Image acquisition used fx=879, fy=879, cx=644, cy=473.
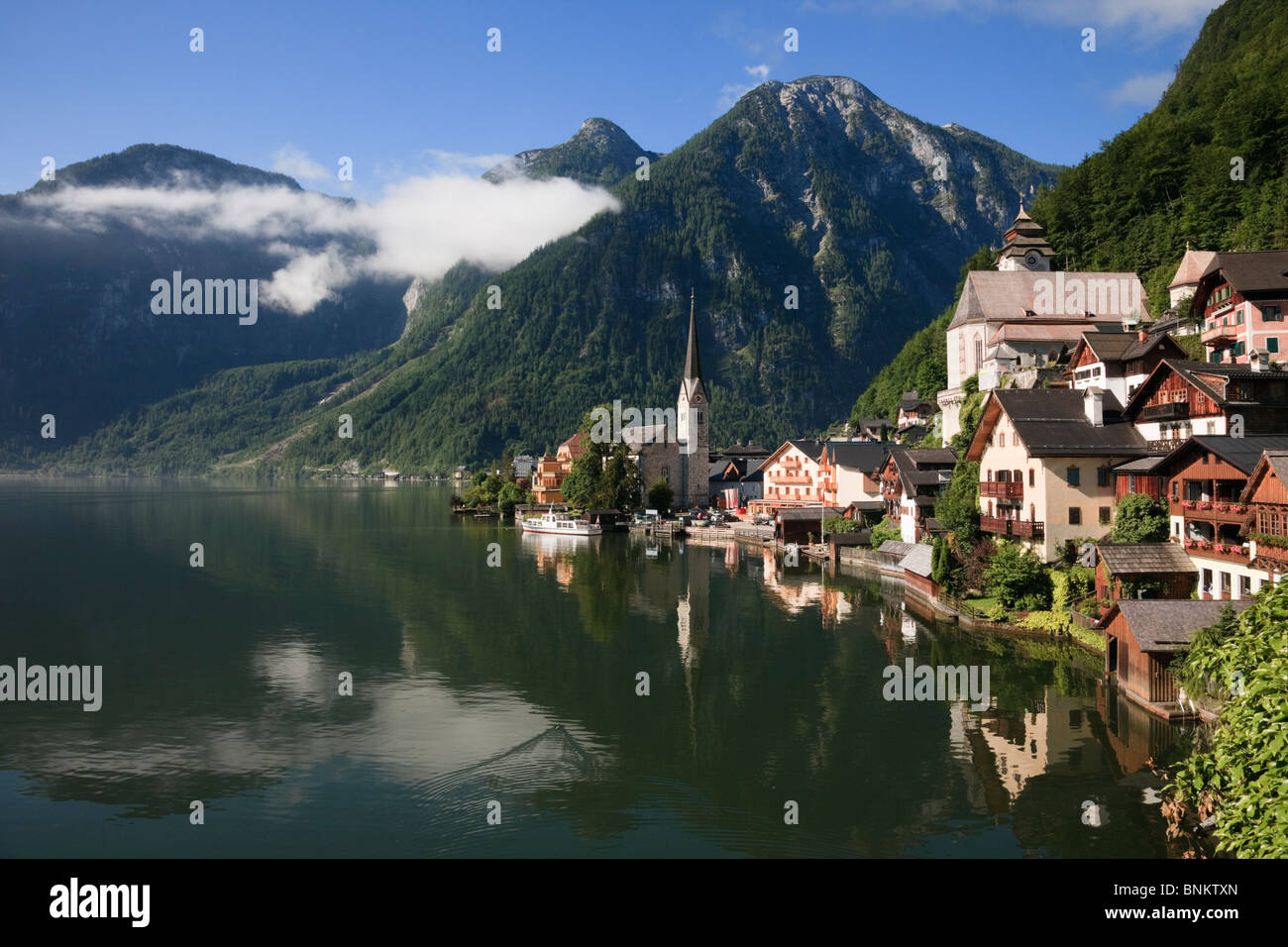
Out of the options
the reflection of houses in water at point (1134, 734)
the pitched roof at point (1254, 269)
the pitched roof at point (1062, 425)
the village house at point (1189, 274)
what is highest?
the village house at point (1189, 274)

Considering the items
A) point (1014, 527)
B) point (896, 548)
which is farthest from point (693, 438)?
point (1014, 527)

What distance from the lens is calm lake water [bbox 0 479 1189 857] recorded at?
21297 millimetres

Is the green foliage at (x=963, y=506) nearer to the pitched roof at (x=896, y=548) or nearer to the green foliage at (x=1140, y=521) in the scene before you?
the pitched roof at (x=896, y=548)

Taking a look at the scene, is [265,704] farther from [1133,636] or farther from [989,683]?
[1133,636]

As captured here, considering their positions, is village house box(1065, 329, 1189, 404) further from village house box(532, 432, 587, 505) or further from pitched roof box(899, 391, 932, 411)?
village house box(532, 432, 587, 505)

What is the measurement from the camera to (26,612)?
5041cm

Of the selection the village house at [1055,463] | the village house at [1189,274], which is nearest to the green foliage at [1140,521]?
the village house at [1055,463]

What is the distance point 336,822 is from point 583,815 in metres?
6.09

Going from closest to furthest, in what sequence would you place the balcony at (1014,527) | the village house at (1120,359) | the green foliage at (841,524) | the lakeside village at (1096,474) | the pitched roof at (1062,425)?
the lakeside village at (1096,474), the pitched roof at (1062,425), the balcony at (1014,527), the village house at (1120,359), the green foliage at (841,524)

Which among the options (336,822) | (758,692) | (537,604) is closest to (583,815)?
(336,822)

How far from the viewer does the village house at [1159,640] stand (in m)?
27.8

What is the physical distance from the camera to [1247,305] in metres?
47.7

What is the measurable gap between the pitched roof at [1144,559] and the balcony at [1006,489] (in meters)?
8.07
